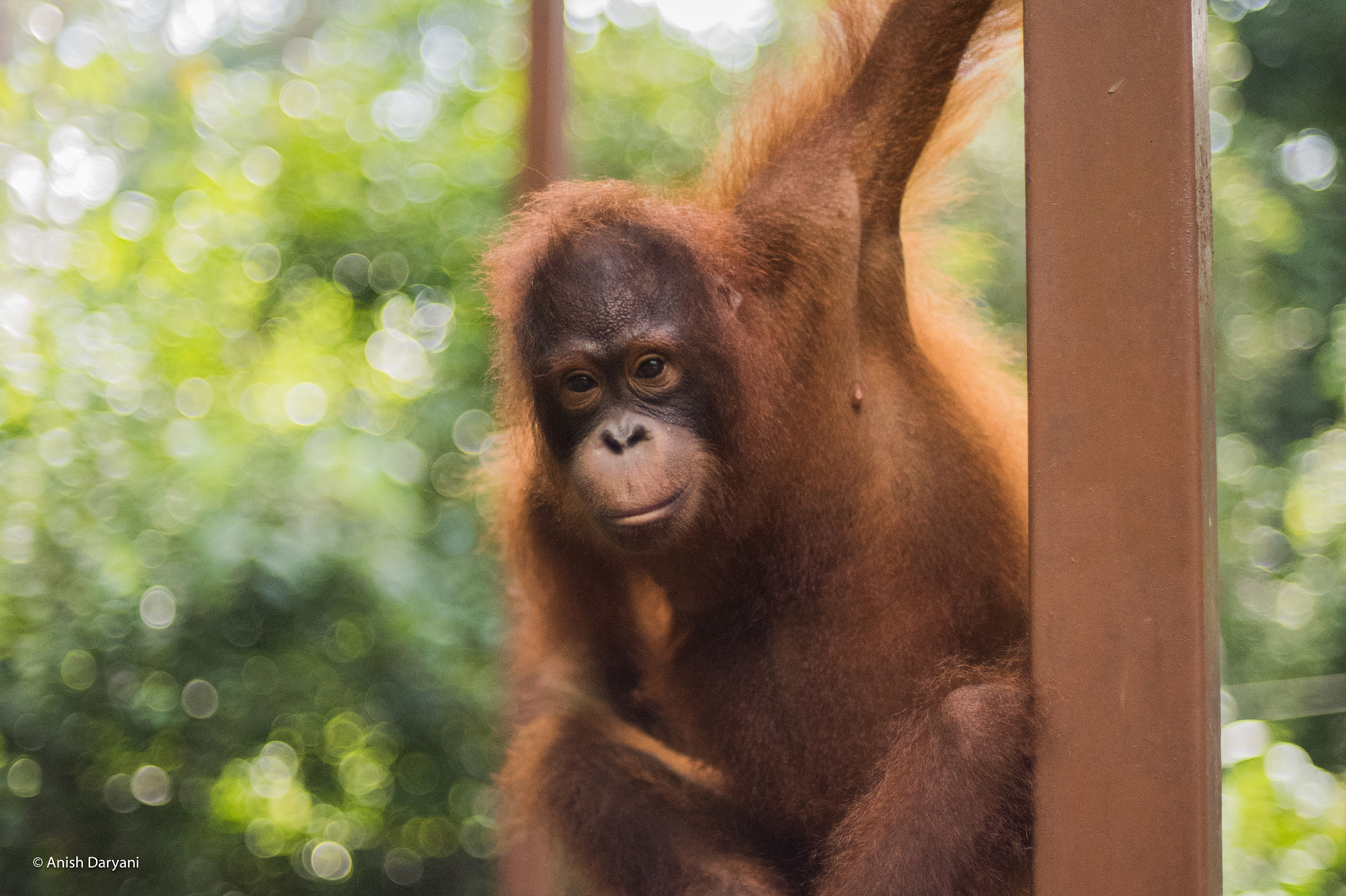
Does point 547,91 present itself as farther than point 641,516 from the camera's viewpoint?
Yes

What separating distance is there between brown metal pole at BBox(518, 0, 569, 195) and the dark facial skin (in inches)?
45.9

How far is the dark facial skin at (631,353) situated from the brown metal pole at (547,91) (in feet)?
3.83

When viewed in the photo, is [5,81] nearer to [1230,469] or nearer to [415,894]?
[415,894]

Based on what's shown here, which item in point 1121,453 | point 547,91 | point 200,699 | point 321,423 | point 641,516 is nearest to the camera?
point 1121,453

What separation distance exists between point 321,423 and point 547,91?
1419 millimetres

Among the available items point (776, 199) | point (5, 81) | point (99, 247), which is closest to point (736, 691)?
point (776, 199)

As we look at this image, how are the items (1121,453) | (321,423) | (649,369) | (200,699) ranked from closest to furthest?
(1121,453), (649,369), (200,699), (321,423)

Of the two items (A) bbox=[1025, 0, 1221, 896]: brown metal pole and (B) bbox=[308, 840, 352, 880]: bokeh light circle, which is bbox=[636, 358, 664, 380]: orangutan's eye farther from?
(B) bbox=[308, 840, 352, 880]: bokeh light circle

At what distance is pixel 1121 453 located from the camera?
3.57ft

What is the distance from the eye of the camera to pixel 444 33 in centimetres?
492

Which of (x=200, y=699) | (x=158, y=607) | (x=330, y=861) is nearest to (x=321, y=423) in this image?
(x=158, y=607)

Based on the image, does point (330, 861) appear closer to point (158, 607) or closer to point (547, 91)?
point (158, 607)

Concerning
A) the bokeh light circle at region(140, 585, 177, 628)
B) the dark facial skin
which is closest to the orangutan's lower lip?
the dark facial skin

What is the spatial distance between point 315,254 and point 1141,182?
3.76 meters
